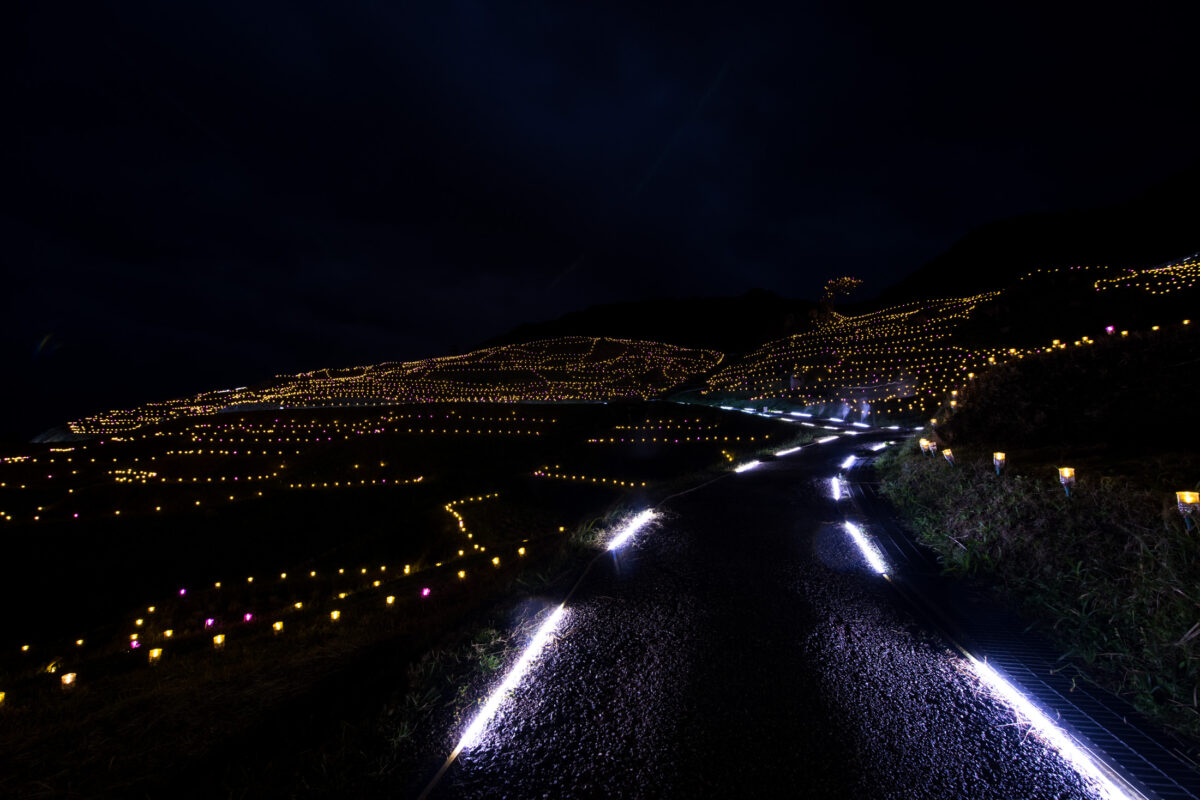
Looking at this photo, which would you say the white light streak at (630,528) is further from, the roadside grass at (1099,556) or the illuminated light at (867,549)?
the roadside grass at (1099,556)

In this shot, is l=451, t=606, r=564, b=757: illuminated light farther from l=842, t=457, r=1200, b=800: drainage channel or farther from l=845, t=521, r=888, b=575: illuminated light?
l=845, t=521, r=888, b=575: illuminated light

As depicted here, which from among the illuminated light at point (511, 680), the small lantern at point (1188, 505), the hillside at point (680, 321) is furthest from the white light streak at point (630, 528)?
the hillside at point (680, 321)

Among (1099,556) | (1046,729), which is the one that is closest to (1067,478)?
(1099,556)

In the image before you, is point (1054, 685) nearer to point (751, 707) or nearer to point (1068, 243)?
point (751, 707)

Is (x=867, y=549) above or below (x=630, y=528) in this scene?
below

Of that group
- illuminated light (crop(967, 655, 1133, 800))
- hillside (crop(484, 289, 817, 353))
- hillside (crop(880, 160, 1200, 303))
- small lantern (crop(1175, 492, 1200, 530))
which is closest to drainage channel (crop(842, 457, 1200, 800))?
illuminated light (crop(967, 655, 1133, 800))
